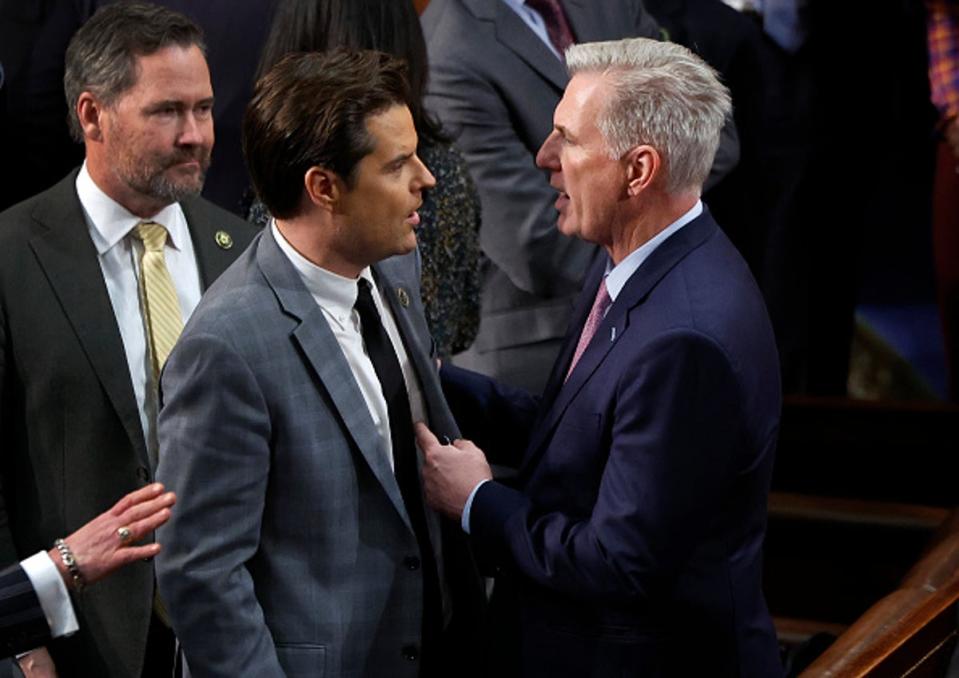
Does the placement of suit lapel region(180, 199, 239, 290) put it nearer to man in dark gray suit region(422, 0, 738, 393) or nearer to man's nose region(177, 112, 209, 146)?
man's nose region(177, 112, 209, 146)

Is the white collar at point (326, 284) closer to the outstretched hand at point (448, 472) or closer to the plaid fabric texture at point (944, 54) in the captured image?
the outstretched hand at point (448, 472)

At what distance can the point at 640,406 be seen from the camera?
2711 millimetres

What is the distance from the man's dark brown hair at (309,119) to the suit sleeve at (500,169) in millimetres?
1449

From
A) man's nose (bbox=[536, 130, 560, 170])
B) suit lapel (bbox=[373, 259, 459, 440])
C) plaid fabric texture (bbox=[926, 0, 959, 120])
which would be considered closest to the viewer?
suit lapel (bbox=[373, 259, 459, 440])

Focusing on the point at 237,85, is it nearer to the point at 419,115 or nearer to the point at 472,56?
the point at 472,56

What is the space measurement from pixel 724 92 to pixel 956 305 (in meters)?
2.68

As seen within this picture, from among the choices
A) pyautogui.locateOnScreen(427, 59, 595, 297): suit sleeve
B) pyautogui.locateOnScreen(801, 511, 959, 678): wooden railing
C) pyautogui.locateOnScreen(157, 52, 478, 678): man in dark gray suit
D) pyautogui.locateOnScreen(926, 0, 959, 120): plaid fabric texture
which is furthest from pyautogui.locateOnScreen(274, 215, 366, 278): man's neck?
pyautogui.locateOnScreen(926, 0, 959, 120): plaid fabric texture

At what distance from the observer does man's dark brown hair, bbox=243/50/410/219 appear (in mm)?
2676

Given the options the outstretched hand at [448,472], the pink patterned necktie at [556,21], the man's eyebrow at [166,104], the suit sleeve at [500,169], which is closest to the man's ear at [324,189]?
the outstretched hand at [448,472]

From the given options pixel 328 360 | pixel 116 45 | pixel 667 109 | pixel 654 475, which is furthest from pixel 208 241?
pixel 654 475

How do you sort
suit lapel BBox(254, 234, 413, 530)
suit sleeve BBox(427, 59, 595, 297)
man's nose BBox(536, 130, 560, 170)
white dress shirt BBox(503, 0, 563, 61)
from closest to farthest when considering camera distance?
suit lapel BBox(254, 234, 413, 530) → man's nose BBox(536, 130, 560, 170) → suit sleeve BBox(427, 59, 595, 297) → white dress shirt BBox(503, 0, 563, 61)

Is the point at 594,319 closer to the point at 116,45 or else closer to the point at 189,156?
the point at 189,156

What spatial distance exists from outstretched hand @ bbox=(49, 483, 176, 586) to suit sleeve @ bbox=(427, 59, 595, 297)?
1.78 m

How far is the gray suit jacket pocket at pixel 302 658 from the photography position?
106 inches
